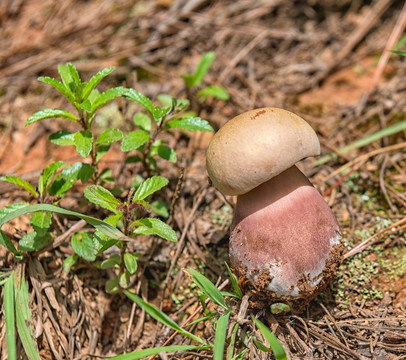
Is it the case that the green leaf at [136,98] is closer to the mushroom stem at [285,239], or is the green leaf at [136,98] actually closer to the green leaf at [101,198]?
the green leaf at [101,198]

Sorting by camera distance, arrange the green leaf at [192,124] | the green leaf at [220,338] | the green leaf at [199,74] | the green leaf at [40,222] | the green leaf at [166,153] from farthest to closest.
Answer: the green leaf at [199,74], the green leaf at [166,153], the green leaf at [192,124], the green leaf at [40,222], the green leaf at [220,338]

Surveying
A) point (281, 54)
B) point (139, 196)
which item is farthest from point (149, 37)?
point (139, 196)

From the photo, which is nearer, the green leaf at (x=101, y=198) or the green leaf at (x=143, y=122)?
the green leaf at (x=101, y=198)

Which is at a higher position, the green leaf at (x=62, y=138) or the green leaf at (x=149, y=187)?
the green leaf at (x=62, y=138)

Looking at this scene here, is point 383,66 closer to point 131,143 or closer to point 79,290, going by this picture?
point 131,143

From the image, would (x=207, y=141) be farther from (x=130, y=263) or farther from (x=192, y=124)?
(x=130, y=263)

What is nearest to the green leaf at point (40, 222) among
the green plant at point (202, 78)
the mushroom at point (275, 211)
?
the mushroom at point (275, 211)
